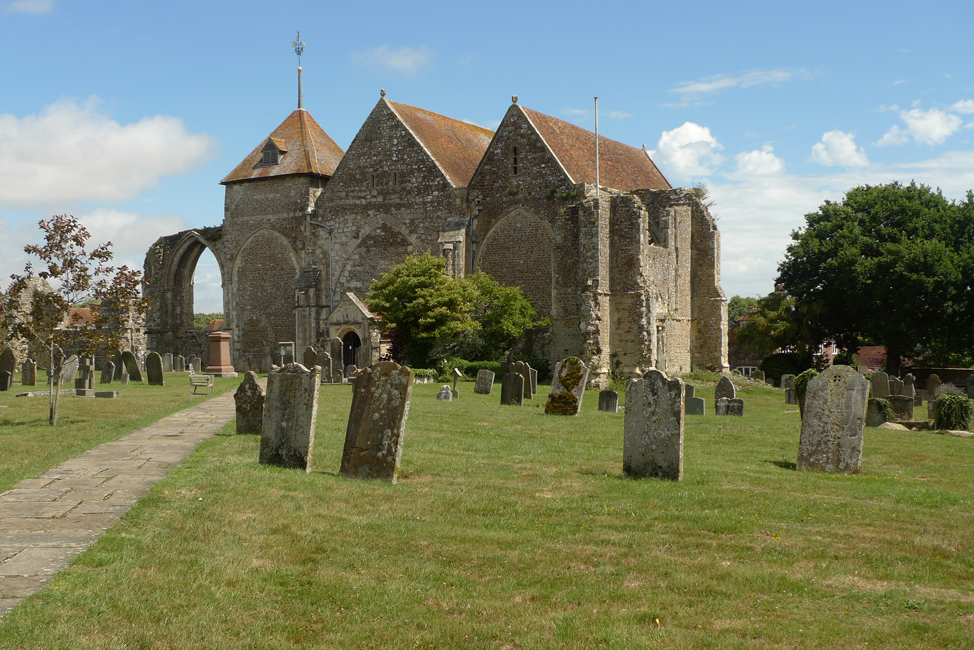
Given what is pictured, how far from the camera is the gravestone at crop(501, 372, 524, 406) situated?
1873 cm

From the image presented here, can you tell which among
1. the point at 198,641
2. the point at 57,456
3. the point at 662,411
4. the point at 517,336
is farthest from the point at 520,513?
the point at 517,336

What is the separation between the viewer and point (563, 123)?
3622 centimetres

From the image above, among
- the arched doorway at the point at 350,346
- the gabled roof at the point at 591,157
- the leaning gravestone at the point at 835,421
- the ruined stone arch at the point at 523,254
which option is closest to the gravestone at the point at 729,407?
the leaning gravestone at the point at 835,421

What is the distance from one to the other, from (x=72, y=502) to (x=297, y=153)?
110 feet

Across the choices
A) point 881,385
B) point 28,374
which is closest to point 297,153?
point 28,374

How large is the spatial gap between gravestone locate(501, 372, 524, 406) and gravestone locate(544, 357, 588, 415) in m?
1.67

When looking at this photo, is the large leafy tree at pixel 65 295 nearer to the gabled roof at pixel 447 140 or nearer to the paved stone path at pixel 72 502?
the paved stone path at pixel 72 502

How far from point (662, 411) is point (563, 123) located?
28243 millimetres

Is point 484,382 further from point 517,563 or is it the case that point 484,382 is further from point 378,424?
point 517,563

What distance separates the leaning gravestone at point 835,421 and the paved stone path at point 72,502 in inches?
296

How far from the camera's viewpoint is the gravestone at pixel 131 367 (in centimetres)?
2619

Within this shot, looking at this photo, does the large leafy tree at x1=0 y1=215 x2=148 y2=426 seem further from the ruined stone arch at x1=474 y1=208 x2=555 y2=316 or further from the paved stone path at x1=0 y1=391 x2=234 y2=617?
the ruined stone arch at x1=474 y1=208 x2=555 y2=316

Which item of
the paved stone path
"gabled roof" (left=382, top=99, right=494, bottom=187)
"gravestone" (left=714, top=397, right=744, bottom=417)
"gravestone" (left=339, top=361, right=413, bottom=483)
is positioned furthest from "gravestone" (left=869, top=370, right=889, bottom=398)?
"gabled roof" (left=382, top=99, right=494, bottom=187)

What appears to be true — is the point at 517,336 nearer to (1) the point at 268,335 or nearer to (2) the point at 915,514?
(1) the point at 268,335
